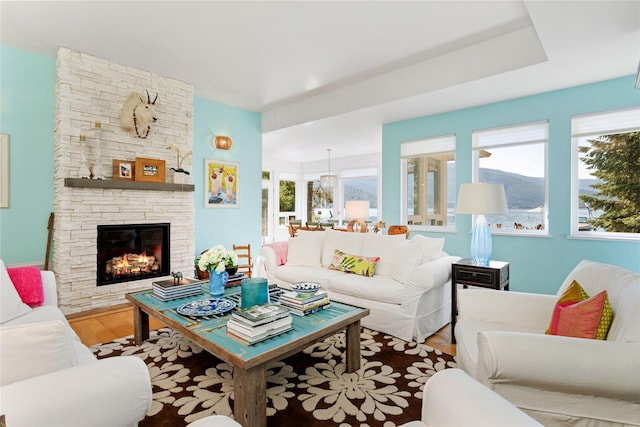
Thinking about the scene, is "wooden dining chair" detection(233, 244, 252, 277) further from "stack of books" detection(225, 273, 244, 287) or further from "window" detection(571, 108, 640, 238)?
"window" detection(571, 108, 640, 238)

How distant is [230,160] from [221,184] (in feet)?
1.49


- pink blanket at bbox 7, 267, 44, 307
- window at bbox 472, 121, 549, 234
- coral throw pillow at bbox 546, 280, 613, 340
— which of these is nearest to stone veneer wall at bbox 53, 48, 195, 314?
pink blanket at bbox 7, 267, 44, 307

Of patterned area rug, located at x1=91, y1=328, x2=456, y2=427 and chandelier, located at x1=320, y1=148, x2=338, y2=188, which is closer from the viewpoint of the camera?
patterned area rug, located at x1=91, y1=328, x2=456, y2=427

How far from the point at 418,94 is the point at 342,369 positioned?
3302 mm

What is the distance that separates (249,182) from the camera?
5664mm

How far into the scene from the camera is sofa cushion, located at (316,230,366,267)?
3665 millimetres

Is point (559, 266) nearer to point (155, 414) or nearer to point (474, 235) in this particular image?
point (474, 235)

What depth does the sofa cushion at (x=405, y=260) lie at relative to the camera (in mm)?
3025

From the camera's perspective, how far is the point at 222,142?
5.16m

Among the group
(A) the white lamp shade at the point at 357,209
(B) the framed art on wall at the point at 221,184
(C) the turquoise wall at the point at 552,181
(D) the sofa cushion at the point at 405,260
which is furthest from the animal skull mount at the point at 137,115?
(C) the turquoise wall at the point at 552,181

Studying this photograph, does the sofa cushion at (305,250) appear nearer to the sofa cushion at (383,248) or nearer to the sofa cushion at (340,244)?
the sofa cushion at (340,244)

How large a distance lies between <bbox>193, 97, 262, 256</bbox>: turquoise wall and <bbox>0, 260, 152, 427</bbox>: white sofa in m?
4.00

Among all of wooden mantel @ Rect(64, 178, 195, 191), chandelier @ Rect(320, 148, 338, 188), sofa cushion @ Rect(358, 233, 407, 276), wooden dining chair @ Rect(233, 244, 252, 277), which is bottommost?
wooden dining chair @ Rect(233, 244, 252, 277)

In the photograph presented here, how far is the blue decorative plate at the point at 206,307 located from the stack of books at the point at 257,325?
0.40 m
